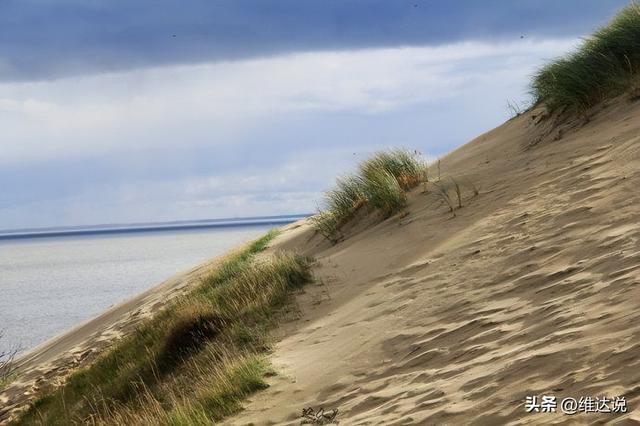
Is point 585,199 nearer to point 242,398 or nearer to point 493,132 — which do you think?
point 242,398

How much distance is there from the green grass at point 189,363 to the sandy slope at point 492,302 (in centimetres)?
33

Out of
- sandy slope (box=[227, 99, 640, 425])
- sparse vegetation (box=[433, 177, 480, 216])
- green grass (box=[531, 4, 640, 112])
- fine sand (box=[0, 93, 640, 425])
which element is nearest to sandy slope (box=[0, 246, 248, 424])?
fine sand (box=[0, 93, 640, 425])

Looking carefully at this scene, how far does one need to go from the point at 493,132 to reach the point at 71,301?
1282 inches

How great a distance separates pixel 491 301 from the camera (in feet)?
23.8

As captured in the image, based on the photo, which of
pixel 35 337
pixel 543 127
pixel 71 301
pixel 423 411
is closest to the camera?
pixel 423 411

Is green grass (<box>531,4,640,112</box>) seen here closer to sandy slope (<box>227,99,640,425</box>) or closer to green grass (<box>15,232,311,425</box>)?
sandy slope (<box>227,99,640,425</box>)

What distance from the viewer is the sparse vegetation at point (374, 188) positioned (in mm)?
13000

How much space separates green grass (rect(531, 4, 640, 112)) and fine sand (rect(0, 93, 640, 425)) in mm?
383

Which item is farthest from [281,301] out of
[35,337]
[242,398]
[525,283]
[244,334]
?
[35,337]

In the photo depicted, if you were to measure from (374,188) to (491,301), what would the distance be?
6.25m

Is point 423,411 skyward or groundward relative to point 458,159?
groundward

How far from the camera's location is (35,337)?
28172 millimetres

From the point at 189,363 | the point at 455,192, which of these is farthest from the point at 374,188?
the point at 189,363

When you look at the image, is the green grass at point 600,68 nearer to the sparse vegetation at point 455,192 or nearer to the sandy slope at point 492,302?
the sandy slope at point 492,302
